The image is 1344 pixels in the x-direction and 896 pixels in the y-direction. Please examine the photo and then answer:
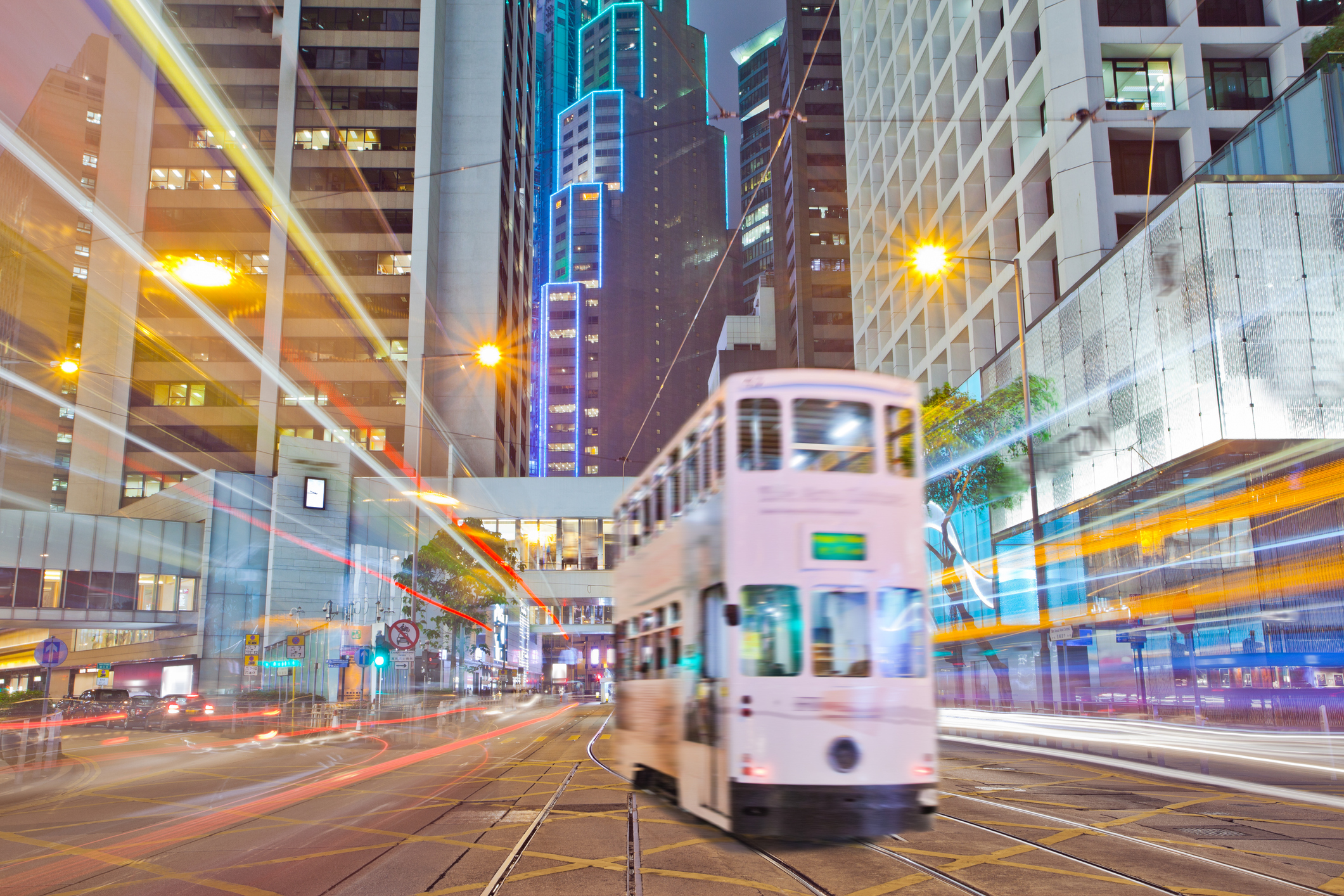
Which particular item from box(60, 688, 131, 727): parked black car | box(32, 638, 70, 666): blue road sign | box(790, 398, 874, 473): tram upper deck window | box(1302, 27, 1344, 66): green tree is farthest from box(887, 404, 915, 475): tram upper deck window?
box(60, 688, 131, 727): parked black car

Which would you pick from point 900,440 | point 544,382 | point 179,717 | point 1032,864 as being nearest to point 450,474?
point 179,717

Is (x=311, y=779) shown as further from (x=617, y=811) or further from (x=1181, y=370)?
(x=1181, y=370)

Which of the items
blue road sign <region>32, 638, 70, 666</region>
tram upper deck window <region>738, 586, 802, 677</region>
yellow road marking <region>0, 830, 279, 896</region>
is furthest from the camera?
blue road sign <region>32, 638, 70, 666</region>

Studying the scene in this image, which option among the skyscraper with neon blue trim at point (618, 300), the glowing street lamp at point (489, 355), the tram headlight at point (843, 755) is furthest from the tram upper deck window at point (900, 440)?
the skyscraper with neon blue trim at point (618, 300)

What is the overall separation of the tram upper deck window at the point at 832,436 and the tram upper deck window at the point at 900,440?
0.66 feet

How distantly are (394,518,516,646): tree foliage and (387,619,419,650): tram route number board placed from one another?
3062 cm

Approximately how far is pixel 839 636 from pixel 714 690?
1.32m

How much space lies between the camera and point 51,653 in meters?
21.3

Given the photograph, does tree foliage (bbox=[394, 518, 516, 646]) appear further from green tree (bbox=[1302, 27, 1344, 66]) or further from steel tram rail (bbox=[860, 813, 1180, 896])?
steel tram rail (bbox=[860, 813, 1180, 896])

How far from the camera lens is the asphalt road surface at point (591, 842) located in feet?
27.3

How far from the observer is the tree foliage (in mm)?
57188

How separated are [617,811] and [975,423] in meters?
24.4

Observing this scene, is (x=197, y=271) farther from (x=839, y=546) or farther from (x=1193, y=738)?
(x=1193, y=738)

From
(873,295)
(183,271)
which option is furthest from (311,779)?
(873,295)
